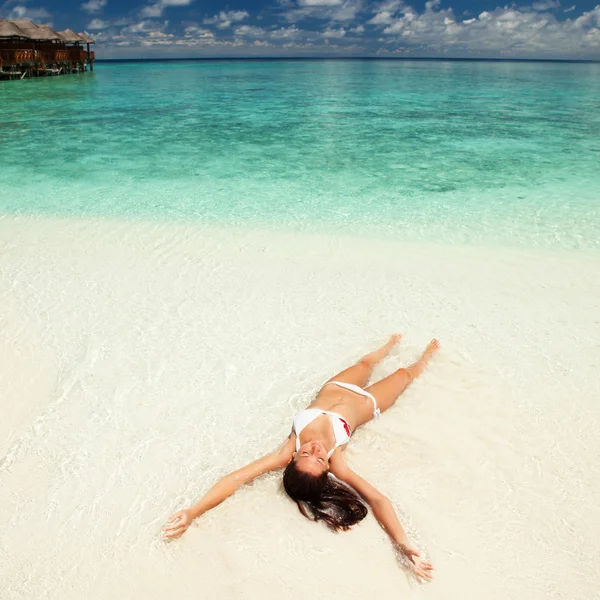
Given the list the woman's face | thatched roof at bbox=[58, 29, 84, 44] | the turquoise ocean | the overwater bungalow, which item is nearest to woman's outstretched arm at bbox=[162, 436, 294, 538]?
the woman's face

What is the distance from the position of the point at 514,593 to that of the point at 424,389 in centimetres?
157

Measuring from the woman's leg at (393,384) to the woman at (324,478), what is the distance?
14 cm

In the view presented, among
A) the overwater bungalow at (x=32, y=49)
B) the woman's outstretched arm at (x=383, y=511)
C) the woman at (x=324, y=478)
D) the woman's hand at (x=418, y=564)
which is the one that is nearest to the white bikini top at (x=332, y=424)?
the woman at (x=324, y=478)

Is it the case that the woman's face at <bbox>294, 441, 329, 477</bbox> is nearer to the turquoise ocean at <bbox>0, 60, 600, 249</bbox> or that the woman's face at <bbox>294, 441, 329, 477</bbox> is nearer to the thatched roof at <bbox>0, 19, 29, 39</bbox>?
the turquoise ocean at <bbox>0, 60, 600, 249</bbox>

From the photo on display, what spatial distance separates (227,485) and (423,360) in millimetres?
1964

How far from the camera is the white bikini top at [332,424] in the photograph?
10.1 ft

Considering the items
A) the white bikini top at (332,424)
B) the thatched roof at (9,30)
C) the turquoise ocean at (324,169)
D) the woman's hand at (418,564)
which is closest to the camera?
the woman's hand at (418,564)

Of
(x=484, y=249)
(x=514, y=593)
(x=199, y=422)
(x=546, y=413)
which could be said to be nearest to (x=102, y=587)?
(x=199, y=422)

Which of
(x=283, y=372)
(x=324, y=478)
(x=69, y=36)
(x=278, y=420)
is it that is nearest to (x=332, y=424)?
(x=324, y=478)

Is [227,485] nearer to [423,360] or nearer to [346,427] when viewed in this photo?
[346,427]

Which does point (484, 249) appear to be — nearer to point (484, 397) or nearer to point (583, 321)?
point (583, 321)

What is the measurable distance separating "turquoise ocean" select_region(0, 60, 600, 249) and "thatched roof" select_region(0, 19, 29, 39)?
682 inches

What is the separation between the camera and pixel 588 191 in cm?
877

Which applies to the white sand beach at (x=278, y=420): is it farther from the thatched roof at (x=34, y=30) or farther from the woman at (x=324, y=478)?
the thatched roof at (x=34, y=30)
